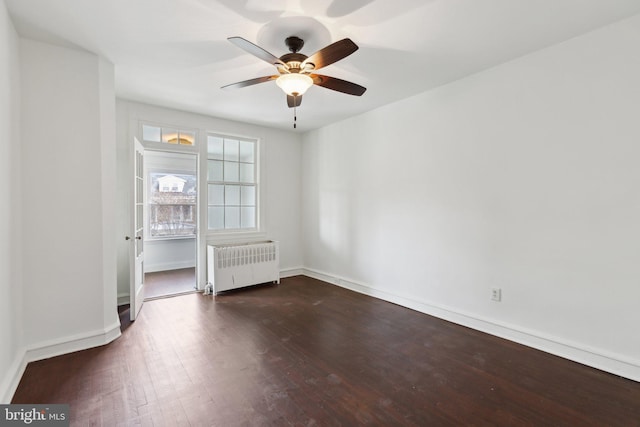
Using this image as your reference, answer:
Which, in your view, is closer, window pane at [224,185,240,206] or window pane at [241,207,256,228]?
window pane at [224,185,240,206]

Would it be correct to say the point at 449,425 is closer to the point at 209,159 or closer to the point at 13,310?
the point at 13,310

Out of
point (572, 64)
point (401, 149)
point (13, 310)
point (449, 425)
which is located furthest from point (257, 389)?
point (572, 64)

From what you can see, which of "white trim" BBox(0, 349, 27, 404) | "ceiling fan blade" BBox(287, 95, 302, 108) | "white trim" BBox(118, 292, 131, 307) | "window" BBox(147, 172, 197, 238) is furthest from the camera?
"window" BBox(147, 172, 197, 238)

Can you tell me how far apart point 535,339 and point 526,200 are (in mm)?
1239

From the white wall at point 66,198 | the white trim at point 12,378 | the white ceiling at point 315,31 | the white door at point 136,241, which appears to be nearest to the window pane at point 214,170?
the white door at point 136,241

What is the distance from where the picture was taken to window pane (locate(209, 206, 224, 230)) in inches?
186

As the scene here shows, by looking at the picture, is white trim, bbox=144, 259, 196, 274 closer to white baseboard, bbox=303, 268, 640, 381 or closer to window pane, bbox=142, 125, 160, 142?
window pane, bbox=142, 125, 160, 142

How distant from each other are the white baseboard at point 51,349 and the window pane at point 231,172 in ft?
8.71

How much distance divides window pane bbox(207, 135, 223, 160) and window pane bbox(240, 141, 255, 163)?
14.4 inches

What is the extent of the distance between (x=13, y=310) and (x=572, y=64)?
4742 millimetres

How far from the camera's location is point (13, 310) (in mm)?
2229

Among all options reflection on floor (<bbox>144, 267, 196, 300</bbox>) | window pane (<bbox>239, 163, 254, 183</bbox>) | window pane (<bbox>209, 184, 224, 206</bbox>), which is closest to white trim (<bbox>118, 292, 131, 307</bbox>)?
reflection on floor (<bbox>144, 267, 196, 300</bbox>)

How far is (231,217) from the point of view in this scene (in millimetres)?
4965

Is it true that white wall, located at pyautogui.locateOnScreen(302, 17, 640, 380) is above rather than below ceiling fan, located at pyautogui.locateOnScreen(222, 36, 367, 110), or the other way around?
below
